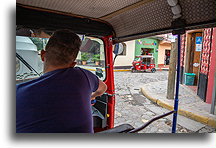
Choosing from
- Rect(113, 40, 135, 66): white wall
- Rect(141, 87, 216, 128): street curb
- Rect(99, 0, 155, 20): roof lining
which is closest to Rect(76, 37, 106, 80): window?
Rect(99, 0, 155, 20): roof lining

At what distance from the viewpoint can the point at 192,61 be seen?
26.7ft

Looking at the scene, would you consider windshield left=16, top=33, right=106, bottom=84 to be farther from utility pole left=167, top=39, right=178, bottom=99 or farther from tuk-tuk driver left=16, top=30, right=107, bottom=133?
utility pole left=167, top=39, right=178, bottom=99

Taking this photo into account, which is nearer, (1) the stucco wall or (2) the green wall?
(2) the green wall

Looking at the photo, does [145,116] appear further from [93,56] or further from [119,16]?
[119,16]

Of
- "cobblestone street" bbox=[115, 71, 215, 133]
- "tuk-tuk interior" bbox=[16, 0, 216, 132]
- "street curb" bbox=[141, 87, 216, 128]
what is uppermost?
"tuk-tuk interior" bbox=[16, 0, 216, 132]

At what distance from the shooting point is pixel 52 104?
38.4 inches

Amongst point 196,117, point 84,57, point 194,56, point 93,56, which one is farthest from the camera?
point 194,56

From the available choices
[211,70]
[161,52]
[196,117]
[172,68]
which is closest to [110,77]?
[196,117]

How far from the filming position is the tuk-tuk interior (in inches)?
56.1

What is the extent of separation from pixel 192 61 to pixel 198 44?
3.45 ft

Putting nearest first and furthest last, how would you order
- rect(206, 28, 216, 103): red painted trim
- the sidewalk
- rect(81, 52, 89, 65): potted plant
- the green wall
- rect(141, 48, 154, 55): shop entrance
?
1. rect(81, 52, 89, 65): potted plant
2. the sidewalk
3. rect(206, 28, 216, 103): red painted trim
4. the green wall
5. rect(141, 48, 154, 55): shop entrance

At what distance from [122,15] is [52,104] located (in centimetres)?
148

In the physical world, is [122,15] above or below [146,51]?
below

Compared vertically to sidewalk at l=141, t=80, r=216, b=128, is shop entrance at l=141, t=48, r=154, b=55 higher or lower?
higher
